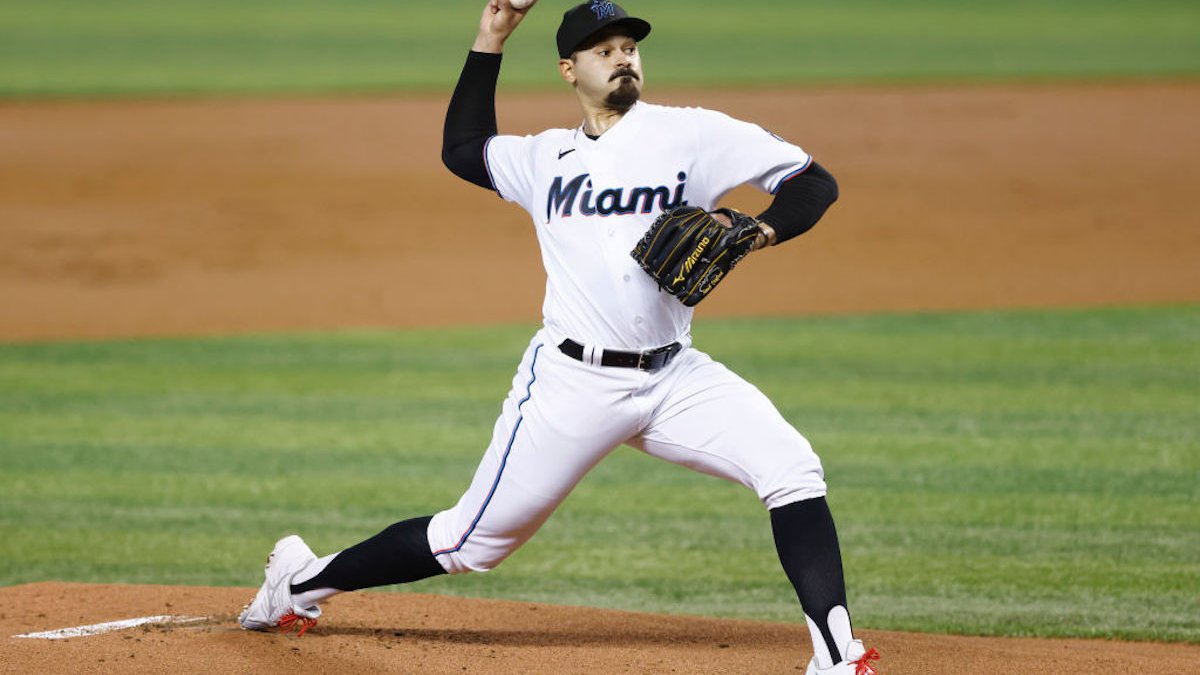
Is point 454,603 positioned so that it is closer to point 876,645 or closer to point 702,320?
point 876,645

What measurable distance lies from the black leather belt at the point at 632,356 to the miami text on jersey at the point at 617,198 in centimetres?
35

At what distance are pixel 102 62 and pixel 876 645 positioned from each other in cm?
2021

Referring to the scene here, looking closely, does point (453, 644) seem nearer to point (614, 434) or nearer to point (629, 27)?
point (614, 434)

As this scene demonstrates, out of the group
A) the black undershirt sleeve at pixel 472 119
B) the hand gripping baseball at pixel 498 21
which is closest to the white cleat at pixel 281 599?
the black undershirt sleeve at pixel 472 119

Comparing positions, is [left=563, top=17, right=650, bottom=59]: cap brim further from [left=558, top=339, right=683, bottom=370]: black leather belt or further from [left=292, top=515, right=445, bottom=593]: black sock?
[left=292, top=515, right=445, bottom=593]: black sock

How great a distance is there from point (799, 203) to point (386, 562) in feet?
4.92

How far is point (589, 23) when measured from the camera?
422 centimetres

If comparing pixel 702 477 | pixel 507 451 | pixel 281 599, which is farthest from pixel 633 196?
pixel 702 477

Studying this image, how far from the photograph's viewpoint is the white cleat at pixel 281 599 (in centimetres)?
461

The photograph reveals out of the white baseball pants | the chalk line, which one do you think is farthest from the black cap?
the chalk line

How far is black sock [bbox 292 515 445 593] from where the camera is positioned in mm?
4449

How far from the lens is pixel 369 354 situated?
389 inches

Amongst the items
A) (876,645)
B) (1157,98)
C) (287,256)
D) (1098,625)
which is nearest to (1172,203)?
(1157,98)

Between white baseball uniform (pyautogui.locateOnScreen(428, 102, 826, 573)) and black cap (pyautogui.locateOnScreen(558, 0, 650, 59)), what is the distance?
0.21 metres
